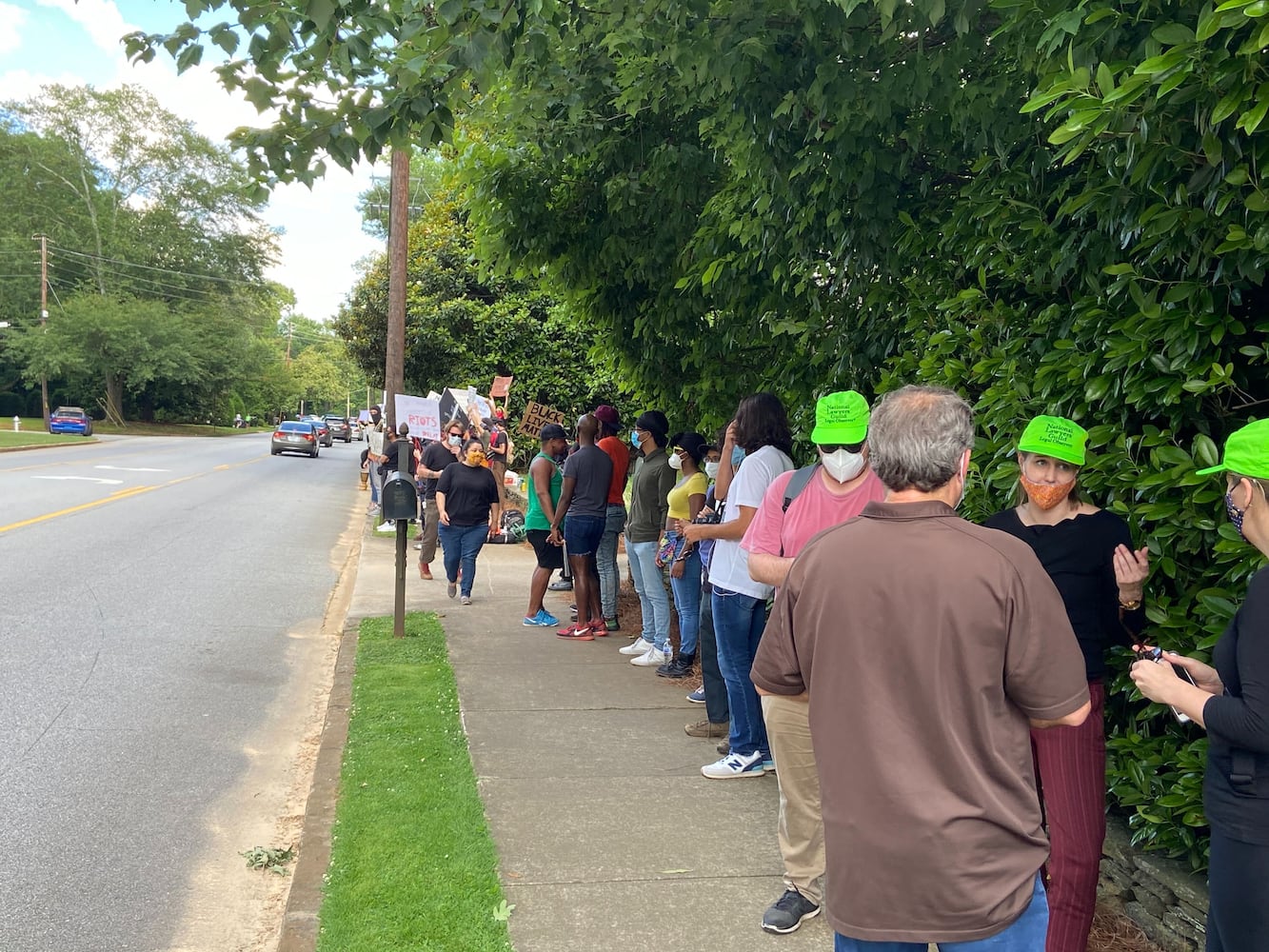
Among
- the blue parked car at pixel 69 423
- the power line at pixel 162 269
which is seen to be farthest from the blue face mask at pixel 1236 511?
the power line at pixel 162 269

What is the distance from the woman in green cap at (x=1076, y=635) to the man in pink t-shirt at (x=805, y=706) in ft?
1.95

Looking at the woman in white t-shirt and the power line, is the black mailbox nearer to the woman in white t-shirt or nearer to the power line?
the woman in white t-shirt

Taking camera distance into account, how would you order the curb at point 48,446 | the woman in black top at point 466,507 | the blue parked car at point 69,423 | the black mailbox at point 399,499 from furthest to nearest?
the blue parked car at point 69,423, the curb at point 48,446, the woman in black top at point 466,507, the black mailbox at point 399,499

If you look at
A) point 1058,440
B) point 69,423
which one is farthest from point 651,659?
point 69,423

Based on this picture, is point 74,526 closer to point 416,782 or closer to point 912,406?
point 416,782

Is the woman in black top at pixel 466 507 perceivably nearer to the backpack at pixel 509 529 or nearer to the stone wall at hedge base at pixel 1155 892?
the backpack at pixel 509 529

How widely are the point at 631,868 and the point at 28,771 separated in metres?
3.47

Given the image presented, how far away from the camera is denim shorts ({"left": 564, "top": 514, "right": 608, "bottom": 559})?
859 centimetres

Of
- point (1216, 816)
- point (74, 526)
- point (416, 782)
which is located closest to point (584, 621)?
point (416, 782)

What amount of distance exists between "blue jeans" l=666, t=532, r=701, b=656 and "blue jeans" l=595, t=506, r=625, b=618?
185cm

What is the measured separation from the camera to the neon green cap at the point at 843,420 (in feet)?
12.1

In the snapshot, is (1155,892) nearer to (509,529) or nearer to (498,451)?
(498,451)

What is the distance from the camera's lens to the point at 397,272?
52.2 feet

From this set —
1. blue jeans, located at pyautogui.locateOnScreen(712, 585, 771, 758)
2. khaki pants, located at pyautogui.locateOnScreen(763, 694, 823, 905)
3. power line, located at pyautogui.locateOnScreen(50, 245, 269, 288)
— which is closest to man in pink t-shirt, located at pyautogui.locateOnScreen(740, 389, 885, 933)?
khaki pants, located at pyautogui.locateOnScreen(763, 694, 823, 905)
